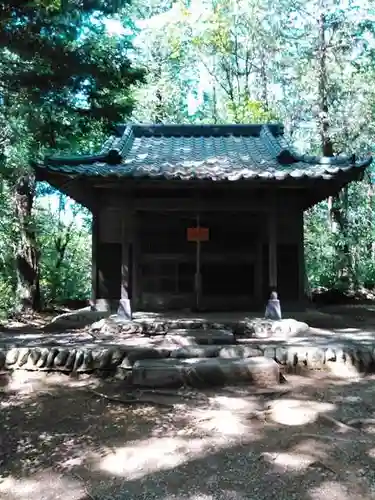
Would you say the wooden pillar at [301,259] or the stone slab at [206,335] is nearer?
the stone slab at [206,335]

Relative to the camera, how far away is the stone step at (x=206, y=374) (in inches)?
203

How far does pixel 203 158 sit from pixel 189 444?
6753mm

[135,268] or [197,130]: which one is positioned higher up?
[197,130]

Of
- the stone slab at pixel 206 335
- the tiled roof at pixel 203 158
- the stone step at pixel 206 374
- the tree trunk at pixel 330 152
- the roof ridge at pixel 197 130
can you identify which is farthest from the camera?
the tree trunk at pixel 330 152

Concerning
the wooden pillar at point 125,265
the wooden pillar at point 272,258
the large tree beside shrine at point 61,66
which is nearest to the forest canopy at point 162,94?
the large tree beside shrine at point 61,66

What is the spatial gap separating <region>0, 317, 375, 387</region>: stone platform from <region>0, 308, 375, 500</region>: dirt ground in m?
0.26

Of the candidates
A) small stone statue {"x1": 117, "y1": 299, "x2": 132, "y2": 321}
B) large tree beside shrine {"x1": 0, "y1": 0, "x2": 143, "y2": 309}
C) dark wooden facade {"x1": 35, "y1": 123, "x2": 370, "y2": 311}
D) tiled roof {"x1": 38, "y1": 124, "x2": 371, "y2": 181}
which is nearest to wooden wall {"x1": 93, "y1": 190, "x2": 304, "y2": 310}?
dark wooden facade {"x1": 35, "y1": 123, "x2": 370, "y2": 311}

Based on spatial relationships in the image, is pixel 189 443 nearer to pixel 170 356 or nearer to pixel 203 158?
pixel 170 356

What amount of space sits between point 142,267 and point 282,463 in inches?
259

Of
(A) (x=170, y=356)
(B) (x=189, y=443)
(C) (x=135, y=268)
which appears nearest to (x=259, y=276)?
(C) (x=135, y=268)

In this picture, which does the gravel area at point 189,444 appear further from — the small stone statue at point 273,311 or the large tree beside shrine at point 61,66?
the large tree beside shrine at point 61,66

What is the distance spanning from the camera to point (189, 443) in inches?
144

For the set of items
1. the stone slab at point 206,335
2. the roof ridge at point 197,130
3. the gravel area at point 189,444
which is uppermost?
the roof ridge at point 197,130

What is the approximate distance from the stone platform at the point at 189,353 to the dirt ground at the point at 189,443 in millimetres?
255
